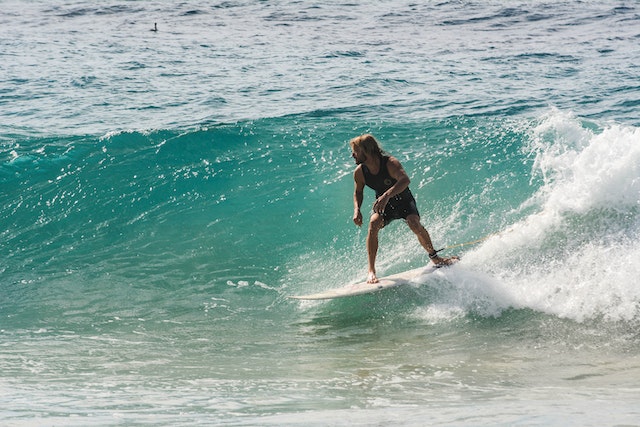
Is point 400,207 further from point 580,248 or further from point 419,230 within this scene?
point 580,248

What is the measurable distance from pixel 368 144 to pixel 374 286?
138 centimetres

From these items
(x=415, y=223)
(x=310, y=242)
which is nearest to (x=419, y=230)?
(x=415, y=223)

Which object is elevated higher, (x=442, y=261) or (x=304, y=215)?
(x=442, y=261)

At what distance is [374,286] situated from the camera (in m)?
7.77

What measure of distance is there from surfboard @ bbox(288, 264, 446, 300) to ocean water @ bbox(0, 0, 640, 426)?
0.36 feet

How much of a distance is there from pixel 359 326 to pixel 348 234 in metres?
2.46

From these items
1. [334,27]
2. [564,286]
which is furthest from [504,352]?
[334,27]

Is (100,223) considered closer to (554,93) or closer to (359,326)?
(359,326)

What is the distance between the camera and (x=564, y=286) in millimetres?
7746

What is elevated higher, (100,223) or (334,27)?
(334,27)

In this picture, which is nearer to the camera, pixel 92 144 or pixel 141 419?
pixel 141 419

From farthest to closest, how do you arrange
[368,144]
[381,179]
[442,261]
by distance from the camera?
[442,261], [381,179], [368,144]

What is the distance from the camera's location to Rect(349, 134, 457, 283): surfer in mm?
7430

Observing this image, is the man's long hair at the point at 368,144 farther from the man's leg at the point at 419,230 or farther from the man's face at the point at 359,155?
the man's leg at the point at 419,230
